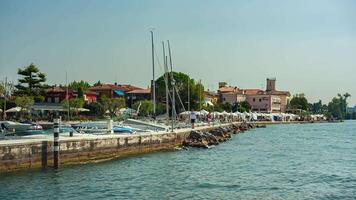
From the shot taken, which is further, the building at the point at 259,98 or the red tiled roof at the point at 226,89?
the red tiled roof at the point at 226,89

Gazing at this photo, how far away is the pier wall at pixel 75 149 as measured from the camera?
27.0 meters

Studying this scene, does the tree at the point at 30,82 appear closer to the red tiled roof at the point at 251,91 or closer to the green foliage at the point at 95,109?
the green foliage at the point at 95,109

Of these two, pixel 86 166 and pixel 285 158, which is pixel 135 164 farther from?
pixel 285 158

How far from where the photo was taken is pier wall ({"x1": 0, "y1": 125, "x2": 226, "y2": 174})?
2698 cm

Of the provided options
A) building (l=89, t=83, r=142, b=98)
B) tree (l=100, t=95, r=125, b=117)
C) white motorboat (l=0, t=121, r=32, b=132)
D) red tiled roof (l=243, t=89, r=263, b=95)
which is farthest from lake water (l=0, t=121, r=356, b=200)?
red tiled roof (l=243, t=89, r=263, b=95)

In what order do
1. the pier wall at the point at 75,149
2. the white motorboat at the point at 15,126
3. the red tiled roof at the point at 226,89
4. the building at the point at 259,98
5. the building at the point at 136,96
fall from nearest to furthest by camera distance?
the pier wall at the point at 75,149
the white motorboat at the point at 15,126
the building at the point at 136,96
the building at the point at 259,98
the red tiled roof at the point at 226,89

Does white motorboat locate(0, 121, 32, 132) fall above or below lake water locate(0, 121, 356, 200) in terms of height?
above

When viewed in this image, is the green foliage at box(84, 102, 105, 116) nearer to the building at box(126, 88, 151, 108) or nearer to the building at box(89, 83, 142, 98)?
the building at box(89, 83, 142, 98)

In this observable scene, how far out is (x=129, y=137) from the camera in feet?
130

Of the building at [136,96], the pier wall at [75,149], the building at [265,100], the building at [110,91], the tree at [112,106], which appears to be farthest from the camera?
the building at [265,100]

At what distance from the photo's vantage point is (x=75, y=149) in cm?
3178

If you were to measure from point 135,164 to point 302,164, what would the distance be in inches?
451

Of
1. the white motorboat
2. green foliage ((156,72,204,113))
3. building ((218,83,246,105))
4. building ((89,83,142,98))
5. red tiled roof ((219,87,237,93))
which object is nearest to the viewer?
the white motorboat

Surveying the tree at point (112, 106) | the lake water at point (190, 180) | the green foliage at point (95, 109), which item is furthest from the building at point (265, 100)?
the lake water at point (190, 180)
